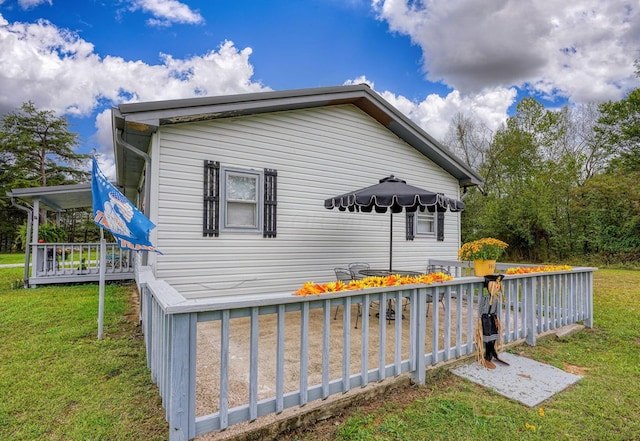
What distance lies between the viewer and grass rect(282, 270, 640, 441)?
225cm

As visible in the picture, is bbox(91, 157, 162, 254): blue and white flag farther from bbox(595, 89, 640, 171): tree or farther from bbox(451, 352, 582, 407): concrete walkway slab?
bbox(595, 89, 640, 171): tree

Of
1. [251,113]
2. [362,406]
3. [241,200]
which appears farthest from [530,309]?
[251,113]

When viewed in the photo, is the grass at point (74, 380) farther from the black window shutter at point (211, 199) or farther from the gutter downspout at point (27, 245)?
the gutter downspout at point (27, 245)

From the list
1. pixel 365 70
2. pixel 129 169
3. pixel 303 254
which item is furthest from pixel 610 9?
pixel 129 169

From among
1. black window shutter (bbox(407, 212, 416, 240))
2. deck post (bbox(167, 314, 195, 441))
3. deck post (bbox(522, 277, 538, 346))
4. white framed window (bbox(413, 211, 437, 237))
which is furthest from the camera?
white framed window (bbox(413, 211, 437, 237))

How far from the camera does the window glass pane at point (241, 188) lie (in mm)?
5566

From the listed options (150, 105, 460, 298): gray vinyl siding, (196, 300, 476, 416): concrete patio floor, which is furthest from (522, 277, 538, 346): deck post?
(150, 105, 460, 298): gray vinyl siding

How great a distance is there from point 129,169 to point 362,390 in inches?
295

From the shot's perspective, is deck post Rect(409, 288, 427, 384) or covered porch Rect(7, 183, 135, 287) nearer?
deck post Rect(409, 288, 427, 384)

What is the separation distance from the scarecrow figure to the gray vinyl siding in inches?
138

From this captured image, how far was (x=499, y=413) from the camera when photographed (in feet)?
8.31

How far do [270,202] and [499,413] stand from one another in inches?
174

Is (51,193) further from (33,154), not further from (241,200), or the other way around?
(33,154)

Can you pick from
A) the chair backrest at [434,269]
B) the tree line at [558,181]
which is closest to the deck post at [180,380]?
the chair backrest at [434,269]
